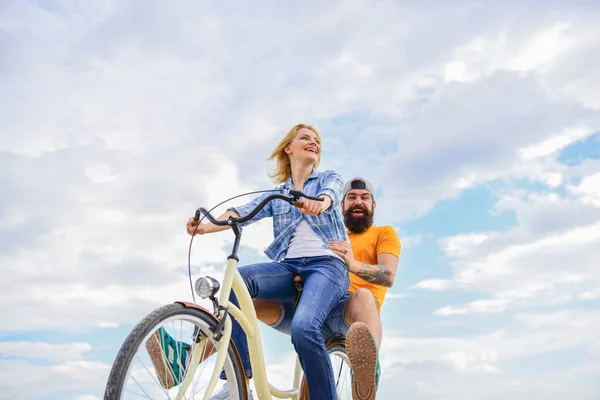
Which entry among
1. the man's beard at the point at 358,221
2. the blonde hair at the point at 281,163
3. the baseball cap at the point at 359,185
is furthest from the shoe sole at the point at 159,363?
the baseball cap at the point at 359,185

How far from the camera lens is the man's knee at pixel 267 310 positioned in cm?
486

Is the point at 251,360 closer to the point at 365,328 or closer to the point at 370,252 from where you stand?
the point at 365,328

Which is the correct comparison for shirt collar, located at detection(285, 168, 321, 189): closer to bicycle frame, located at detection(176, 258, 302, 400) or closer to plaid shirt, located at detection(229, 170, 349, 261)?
plaid shirt, located at detection(229, 170, 349, 261)

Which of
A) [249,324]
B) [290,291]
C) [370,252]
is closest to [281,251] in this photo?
[290,291]

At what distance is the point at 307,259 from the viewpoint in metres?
4.57

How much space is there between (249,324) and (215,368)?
549mm

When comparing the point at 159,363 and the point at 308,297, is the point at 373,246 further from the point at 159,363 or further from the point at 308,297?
the point at 159,363

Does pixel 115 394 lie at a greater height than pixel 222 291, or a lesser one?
lesser

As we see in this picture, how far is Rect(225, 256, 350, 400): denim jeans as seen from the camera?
416cm

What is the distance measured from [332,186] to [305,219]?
464 mm

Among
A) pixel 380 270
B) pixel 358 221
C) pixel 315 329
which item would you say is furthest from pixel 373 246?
pixel 315 329

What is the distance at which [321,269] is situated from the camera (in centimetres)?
448

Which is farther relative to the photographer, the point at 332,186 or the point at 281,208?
the point at 281,208

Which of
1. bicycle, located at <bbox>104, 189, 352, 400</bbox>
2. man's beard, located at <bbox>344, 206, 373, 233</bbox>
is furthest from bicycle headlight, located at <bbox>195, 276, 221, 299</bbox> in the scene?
man's beard, located at <bbox>344, 206, 373, 233</bbox>
